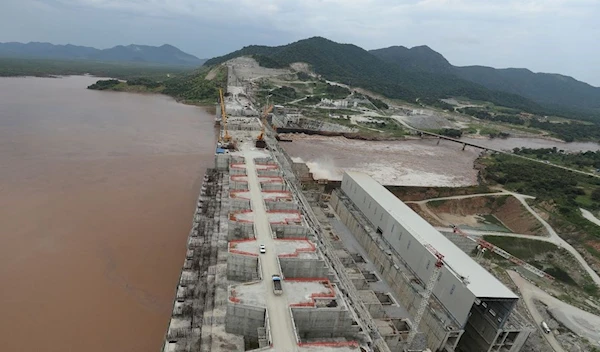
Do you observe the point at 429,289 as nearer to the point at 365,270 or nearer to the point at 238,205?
the point at 365,270

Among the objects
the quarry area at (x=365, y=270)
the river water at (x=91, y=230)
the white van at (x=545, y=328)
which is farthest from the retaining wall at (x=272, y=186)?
the white van at (x=545, y=328)

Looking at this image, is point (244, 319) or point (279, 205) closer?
point (244, 319)

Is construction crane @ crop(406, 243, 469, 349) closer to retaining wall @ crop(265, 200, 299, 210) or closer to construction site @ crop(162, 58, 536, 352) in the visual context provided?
construction site @ crop(162, 58, 536, 352)

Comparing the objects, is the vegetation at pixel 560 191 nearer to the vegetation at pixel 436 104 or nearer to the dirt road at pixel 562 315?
the dirt road at pixel 562 315

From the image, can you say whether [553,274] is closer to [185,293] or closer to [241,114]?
[185,293]

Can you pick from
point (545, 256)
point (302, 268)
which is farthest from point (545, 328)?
point (302, 268)

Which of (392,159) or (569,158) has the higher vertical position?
(569,158)
